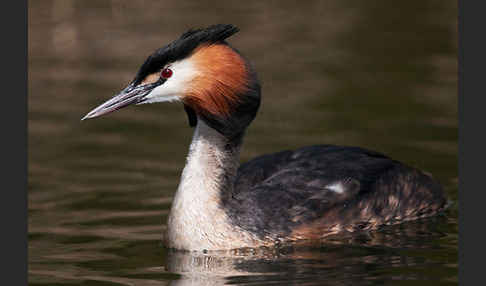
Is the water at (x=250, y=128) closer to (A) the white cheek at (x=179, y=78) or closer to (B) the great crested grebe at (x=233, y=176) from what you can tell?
(B) the great crested grebe at (x=233, y=176)

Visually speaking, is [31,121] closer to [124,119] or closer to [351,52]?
[124,119]

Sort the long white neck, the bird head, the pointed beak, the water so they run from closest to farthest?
the water < the bird head < the pointed beak < the long white neck

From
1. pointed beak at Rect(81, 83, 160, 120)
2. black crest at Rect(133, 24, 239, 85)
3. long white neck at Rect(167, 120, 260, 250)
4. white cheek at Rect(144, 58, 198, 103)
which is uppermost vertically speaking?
black crest at Rect(133, 24, 239, 85)

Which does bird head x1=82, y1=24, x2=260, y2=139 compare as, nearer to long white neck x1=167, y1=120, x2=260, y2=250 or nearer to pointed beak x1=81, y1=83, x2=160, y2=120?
pointed beak x1=81, y1=83, x2=160, y2=120

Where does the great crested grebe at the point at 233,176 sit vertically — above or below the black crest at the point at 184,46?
Answer: below

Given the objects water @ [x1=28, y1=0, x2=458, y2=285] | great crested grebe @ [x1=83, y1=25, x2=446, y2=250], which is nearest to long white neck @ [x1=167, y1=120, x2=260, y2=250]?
great crested grebe @ [x1=83, y1=25, x2=446, y2=250]

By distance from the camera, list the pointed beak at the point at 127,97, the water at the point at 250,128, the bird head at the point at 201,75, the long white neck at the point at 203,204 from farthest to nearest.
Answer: the long white neck at the point at 203,204, the pointed beak at the point at 127,97, the bird head at the point at 201,75, the water at the point at 250,128

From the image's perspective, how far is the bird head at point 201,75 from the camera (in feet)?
33.7

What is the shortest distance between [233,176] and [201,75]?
1.12m

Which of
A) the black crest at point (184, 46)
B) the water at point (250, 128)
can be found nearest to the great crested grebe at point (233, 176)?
the black crest at point (184, 46)

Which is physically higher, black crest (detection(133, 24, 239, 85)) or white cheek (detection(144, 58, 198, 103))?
black crest (detection(133, 24, 239, 85))

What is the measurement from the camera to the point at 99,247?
10773 mm

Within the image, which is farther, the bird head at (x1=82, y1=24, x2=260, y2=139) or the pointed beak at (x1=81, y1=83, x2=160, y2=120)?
the pointed beak at (x1=81, y1=83, x2=160, y2=120)

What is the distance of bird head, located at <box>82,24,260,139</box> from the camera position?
10273 millimetres
